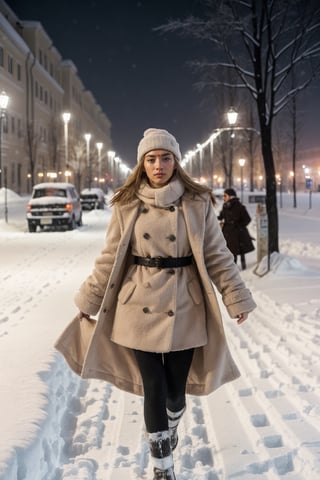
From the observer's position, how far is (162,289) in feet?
10.8

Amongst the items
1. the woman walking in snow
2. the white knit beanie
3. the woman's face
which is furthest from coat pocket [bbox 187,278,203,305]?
the white knit beanie

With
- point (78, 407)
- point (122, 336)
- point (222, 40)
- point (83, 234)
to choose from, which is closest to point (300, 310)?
point (78, 407)

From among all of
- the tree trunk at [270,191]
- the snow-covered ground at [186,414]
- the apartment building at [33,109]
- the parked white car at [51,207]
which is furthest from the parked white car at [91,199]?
the snow-covered ground at [186,414]

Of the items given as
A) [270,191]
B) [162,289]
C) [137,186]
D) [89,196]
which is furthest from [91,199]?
[162,289]

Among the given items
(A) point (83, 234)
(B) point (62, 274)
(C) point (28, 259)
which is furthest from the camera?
(A) point (83, 234)

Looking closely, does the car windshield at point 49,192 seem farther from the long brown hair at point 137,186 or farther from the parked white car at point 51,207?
the long brown hair at point 137,186

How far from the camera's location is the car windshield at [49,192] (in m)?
25.0

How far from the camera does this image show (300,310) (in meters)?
8.24

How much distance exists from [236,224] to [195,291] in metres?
9.47

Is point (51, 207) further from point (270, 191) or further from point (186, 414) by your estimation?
point (186, 414)

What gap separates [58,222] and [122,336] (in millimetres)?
21172

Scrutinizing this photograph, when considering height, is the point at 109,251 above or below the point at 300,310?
above

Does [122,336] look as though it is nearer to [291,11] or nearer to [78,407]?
[78,407]

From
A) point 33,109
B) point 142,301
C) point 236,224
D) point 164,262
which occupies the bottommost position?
point 142,301
